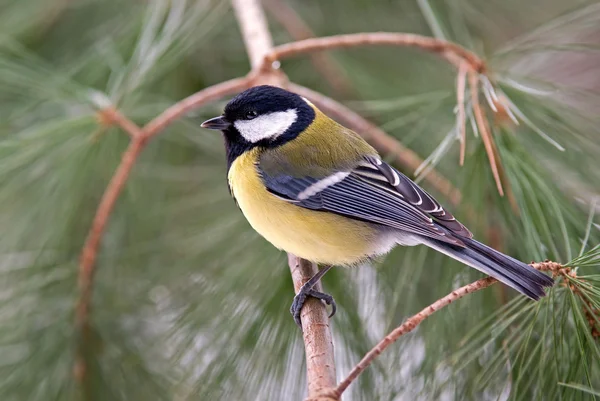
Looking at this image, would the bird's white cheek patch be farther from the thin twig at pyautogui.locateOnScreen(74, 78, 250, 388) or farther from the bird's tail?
the bird's tail

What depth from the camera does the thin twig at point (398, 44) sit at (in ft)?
4.04

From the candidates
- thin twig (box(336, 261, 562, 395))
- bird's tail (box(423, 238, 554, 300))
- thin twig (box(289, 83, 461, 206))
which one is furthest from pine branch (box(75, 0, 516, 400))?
thin twig (box(336, 261, 562, 395))

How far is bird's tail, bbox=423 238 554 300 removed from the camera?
848mm

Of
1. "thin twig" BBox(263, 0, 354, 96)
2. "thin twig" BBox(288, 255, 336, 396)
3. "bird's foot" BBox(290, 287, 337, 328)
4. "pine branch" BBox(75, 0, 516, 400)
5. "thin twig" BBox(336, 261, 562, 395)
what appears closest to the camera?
"thin twig" BBox(336, 261, 562, 395)

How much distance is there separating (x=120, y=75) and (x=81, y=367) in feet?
1.79

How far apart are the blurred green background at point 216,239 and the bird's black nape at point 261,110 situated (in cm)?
16

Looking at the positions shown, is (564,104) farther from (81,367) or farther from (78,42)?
(78,42)

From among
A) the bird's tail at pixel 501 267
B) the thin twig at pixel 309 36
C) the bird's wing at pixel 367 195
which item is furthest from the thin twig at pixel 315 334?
the thin twig at pixel 309 36

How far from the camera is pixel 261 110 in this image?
131 cm

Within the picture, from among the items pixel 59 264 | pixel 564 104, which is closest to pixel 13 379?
pixel 59 264

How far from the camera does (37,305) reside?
1.31 metres

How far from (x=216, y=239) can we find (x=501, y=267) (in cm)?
65

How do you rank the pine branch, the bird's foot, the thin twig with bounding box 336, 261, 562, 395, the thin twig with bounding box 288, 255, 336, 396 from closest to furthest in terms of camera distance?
the thin twig with bounding box 336, 261, 562, 395, the thin twig with bounding box 288, 255, 336, 396, the bird's foot, the pine branch

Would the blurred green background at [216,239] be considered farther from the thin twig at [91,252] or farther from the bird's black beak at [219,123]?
the bird's black beak at [219,123]
